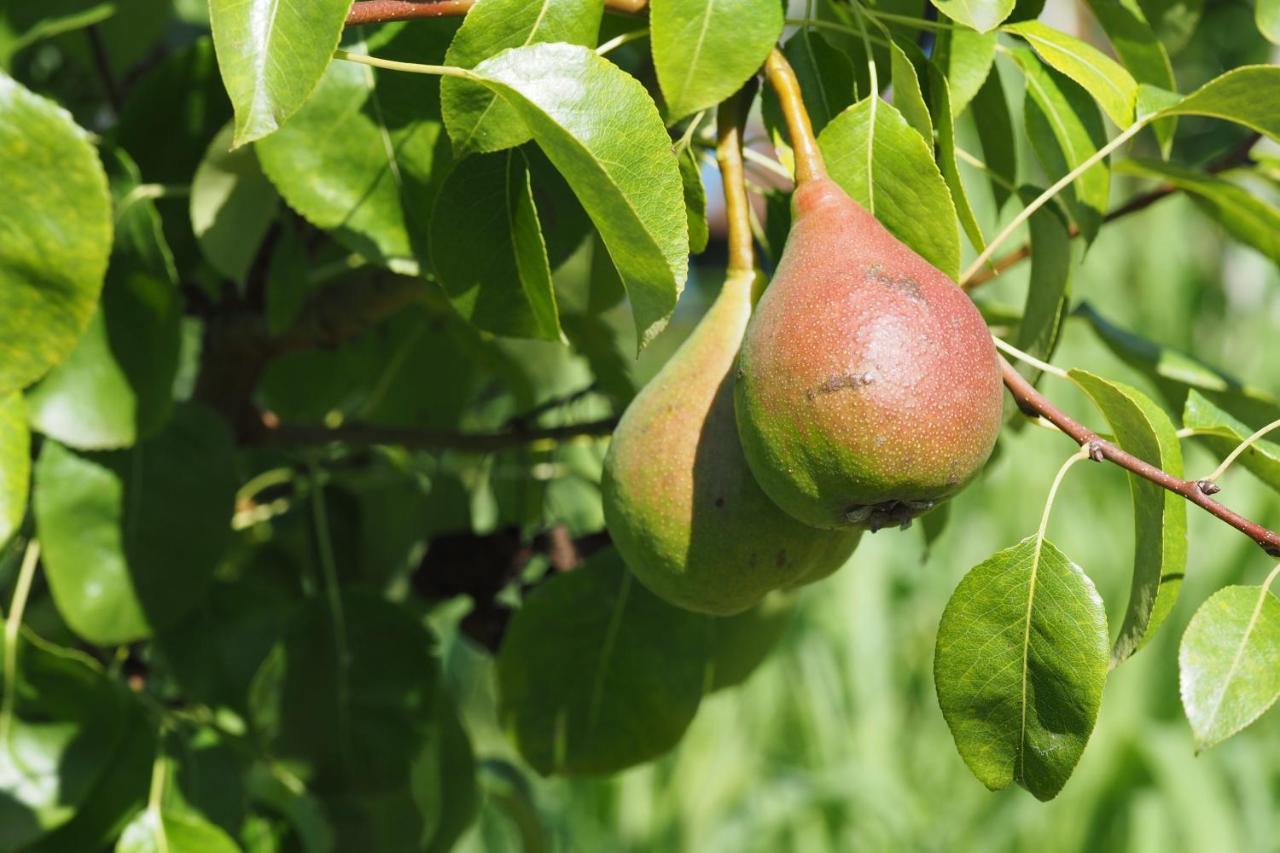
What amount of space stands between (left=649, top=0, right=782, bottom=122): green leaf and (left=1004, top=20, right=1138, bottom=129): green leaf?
12cm

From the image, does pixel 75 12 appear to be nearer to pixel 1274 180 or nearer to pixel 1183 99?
pixel 1183 99

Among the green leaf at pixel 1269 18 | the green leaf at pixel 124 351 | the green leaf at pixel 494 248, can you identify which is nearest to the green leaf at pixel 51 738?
the green leaf at pixel 124 351

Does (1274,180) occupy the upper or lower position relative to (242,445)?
upper

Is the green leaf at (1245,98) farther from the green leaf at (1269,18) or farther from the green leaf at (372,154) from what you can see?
the green leaf at (372,154)

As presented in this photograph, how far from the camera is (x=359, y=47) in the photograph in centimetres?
75

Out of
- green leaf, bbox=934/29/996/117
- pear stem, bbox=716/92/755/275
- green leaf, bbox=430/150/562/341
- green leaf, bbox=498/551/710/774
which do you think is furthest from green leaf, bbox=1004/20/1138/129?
green leaf, bbox=498/551/710/774

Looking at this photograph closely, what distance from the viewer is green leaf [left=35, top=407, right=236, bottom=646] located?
88 centimetres

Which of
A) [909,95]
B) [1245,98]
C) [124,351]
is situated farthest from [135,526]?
[1245,98]

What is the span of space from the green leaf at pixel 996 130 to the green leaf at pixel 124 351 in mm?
460

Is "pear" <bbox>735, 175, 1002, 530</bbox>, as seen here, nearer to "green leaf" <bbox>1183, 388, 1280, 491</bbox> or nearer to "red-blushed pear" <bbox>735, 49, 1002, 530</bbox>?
"red-blushed pear" <bbox>735, 49, 1002, 530</bbox>

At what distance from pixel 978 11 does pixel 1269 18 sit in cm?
21

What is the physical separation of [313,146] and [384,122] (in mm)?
40

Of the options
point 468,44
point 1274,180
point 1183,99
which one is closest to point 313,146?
point 468,44

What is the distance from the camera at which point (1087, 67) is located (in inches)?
25.4
